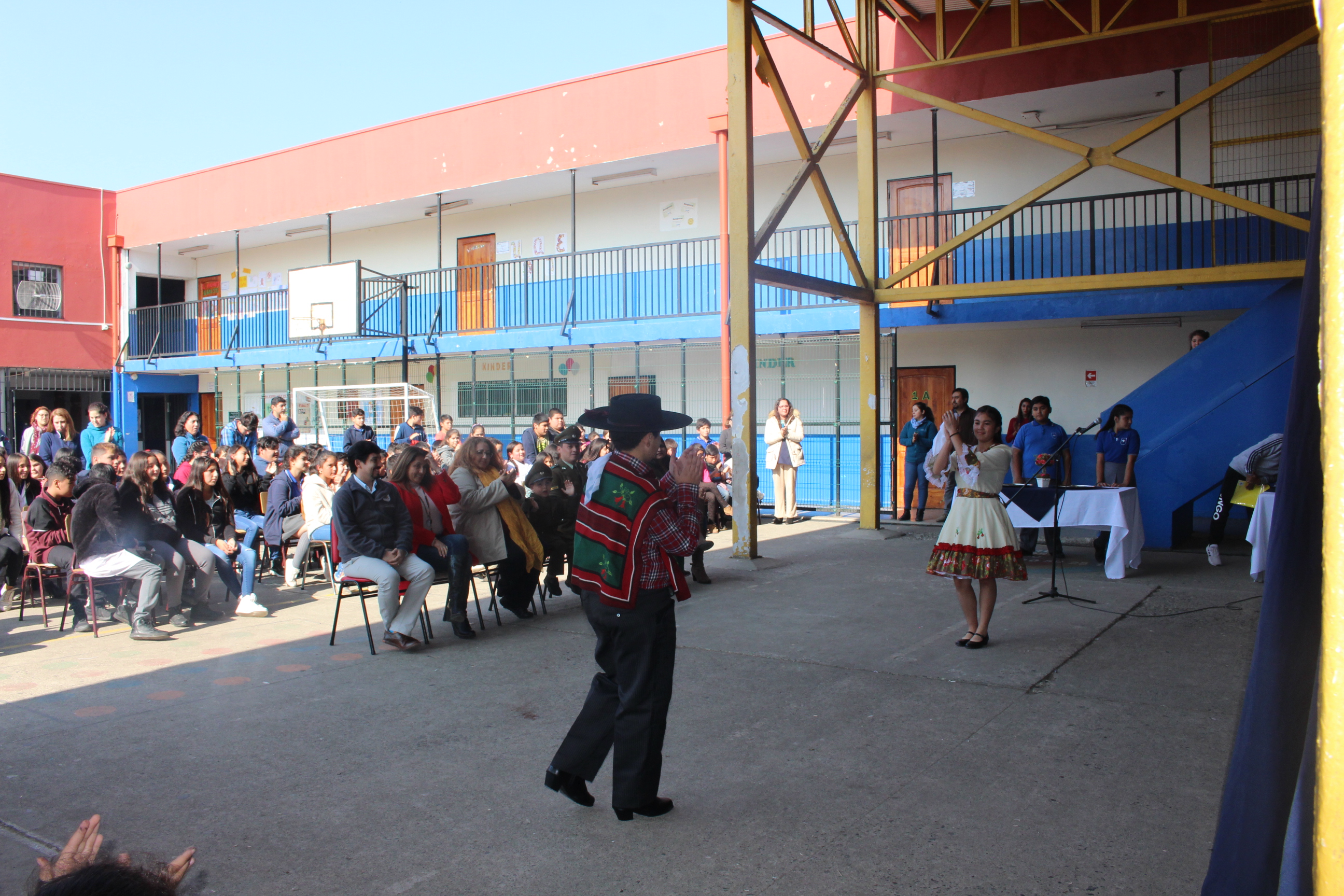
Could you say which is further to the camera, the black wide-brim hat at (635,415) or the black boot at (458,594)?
the black boot at (458,594)

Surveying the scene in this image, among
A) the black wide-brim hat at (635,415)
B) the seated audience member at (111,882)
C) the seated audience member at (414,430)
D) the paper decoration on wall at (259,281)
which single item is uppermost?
the paper decoration on wall at (259,281)

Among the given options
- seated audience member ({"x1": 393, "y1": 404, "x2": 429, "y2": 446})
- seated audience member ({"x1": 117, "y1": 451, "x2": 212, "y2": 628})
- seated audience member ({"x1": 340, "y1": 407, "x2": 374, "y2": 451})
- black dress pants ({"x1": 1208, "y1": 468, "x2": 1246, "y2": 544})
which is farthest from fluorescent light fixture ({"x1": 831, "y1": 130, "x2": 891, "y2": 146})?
seated audience member ({"x1": 117, "y1": 451, "x2": 212, "y2": 628})

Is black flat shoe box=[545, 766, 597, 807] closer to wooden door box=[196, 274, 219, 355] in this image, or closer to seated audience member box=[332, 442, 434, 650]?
seated audience member box=[332, 442, 434, 650]

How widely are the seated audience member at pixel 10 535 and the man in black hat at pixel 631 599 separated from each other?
6450 mm

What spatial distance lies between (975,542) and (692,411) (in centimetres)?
1143

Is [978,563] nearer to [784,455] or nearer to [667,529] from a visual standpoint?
[667,529]

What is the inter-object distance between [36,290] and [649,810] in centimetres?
2393

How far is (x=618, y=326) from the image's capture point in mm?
16391

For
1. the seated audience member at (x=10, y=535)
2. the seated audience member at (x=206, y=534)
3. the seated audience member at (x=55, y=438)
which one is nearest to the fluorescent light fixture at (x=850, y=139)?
the seated audience member at (x=206, y=534)

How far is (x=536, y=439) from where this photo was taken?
1215cm

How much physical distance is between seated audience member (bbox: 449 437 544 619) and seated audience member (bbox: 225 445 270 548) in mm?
2523

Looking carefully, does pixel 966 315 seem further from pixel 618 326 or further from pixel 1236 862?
pixel 1236 862

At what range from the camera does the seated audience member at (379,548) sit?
643 centimetres

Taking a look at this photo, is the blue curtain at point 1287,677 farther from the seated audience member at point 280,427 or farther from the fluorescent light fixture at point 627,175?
the fluorescent light fixture at point 627,175
